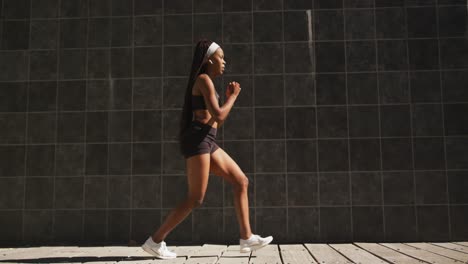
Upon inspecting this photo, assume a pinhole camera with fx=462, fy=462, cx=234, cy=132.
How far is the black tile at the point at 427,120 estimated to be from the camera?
441cm

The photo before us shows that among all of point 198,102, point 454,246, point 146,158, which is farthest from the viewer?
point 146,158

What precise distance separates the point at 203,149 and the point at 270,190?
142cm

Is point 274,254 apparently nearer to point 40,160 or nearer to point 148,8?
point 40,160

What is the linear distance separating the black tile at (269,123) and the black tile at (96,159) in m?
1.51

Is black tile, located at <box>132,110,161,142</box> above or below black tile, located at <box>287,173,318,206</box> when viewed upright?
above

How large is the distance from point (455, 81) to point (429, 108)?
0.36 meters

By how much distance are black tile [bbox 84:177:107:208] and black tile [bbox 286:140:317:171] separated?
180cm

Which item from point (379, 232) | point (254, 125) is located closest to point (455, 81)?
point (379, 232)

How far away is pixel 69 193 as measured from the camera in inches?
177

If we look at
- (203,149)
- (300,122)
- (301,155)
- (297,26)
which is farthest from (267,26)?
(203,149)

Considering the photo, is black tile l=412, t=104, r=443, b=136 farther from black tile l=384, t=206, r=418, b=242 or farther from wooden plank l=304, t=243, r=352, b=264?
wooden plank l=304, t=243, r=352, b=264

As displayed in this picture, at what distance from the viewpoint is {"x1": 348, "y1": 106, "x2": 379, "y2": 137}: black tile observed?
445 cm

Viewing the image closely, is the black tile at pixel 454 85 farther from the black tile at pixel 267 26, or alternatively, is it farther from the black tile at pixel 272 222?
the black tile at pixel 272 222

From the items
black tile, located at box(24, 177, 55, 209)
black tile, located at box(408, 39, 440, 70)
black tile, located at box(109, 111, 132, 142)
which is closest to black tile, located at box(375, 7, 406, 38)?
black tile, located at box(408, 39, 440, 70)
